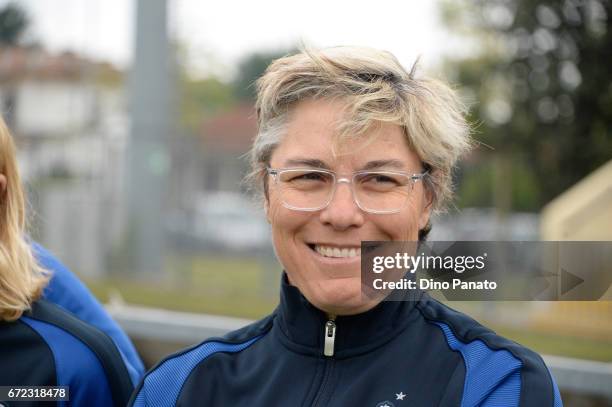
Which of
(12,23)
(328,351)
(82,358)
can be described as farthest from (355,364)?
(12,23)

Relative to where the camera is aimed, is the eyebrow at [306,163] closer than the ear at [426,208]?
Yes

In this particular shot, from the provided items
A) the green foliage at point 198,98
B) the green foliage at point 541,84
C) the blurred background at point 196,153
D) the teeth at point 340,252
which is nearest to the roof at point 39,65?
the blurred background at point 196,153

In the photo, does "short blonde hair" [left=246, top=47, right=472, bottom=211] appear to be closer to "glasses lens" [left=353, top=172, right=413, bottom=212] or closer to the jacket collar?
"glasses lens" [left=353, top=172, right=413, bottom=212]

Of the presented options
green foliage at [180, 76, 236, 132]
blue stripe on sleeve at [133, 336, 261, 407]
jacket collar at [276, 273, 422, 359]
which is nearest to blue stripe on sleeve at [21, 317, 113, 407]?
blue stripe on sleeve at [133, 336, 261, 407]

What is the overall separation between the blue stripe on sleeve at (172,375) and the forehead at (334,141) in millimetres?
517

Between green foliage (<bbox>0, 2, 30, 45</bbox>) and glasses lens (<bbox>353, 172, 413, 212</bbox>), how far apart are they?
9933 millimetres

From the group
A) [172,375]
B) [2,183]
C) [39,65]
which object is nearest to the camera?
[172,375]

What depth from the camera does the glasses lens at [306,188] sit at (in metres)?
2.11

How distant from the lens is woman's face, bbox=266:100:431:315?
6.82 feet

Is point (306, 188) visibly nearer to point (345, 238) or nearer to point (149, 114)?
point (345, 238)

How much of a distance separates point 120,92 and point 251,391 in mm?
15102

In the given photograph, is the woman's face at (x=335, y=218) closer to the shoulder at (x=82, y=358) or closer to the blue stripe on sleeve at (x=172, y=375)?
the blue stripe on sleeve at (x=172, y=375)

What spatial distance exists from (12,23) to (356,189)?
10.4 metres

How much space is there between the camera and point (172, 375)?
2221mm
